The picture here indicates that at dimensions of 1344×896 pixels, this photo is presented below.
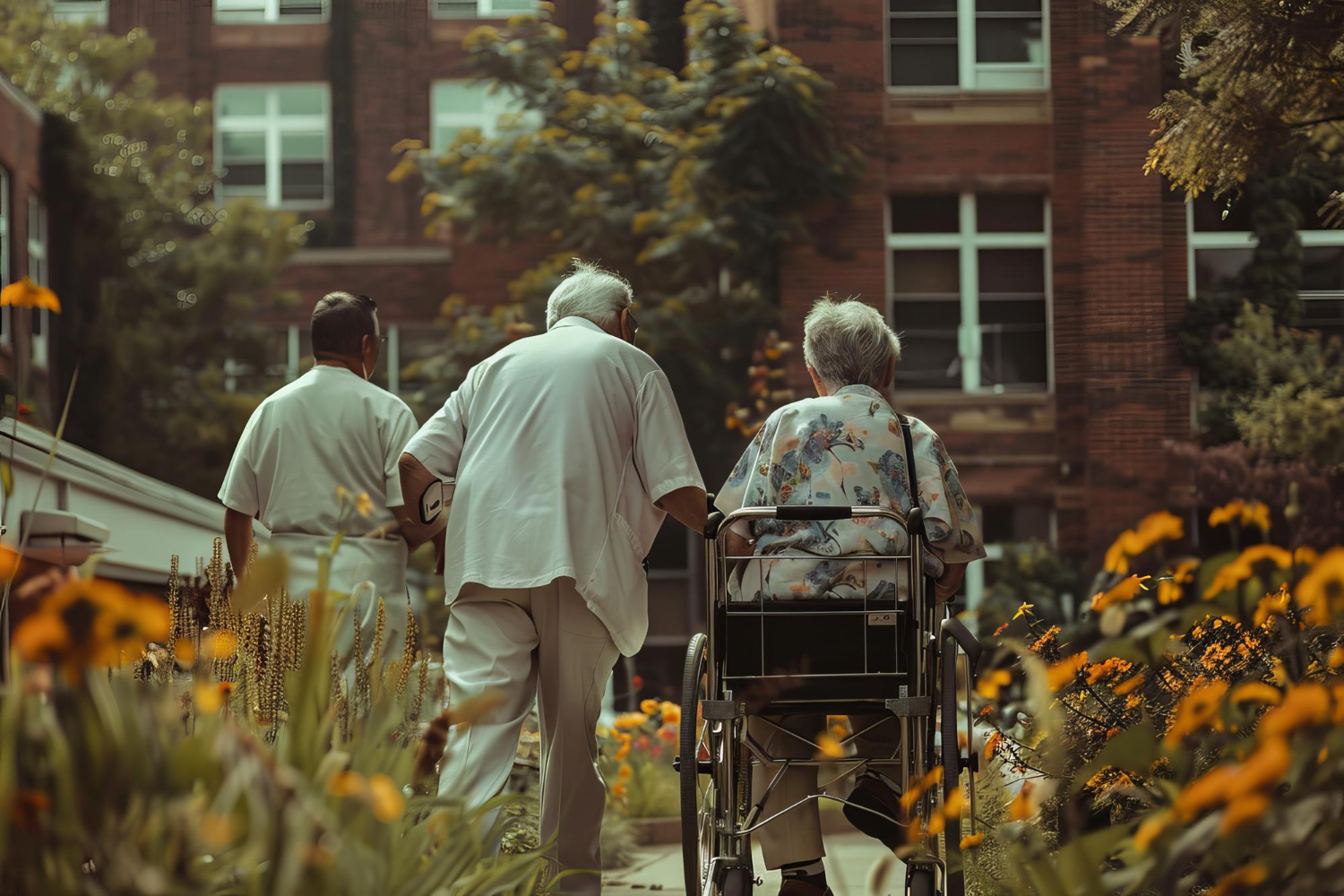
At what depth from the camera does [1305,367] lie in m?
14.1

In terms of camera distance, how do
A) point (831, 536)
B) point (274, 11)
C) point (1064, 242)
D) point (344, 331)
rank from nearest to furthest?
1. point (831, 536)
2. point (344, 331)
3. point (1064, 242)
4. point (274, 11)

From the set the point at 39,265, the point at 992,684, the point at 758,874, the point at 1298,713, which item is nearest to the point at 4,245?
the point at 39,265

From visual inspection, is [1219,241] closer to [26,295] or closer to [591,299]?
[591,299]

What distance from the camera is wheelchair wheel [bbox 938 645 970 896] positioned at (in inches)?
124

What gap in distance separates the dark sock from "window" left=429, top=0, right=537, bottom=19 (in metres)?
13.4

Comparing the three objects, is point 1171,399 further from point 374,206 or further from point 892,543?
point 892,543

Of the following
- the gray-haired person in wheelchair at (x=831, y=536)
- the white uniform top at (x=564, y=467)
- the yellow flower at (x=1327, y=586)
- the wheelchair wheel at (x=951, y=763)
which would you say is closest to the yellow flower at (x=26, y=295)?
the white uniform top at (x=564, y=467)

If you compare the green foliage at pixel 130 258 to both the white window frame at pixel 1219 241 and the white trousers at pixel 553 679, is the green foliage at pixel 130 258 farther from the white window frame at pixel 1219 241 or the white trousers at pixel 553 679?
the white trousers at pixel 553 679

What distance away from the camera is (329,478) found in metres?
4.71

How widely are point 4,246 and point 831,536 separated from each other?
11585 mm

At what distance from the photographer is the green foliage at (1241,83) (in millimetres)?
4102

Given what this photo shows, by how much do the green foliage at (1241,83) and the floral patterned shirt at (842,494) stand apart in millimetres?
1078

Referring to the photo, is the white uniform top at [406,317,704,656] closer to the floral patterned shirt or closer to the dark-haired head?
the floral patterned shirt

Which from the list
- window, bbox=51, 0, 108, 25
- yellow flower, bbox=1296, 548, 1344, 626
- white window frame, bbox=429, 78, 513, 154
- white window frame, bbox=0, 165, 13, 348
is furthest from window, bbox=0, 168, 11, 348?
yellow flower, bbox=1296, 548, 1344, 626
